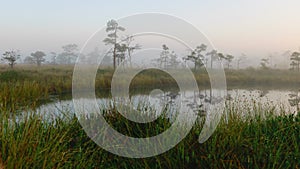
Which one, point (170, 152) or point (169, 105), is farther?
point (169, 105)

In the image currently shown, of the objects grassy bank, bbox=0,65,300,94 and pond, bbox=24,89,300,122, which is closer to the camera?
pond, bbox=24,89,300,122

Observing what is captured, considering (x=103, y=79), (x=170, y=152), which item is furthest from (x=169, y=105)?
(x=103, y=79)

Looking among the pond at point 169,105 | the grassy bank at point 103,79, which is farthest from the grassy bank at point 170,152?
the grassy bank at point 103,79

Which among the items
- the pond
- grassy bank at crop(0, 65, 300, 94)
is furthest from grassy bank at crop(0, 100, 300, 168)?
grassy bank at crop(0, 65, 300, 94)

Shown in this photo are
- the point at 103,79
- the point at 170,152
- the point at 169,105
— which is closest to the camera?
the point at 170,152

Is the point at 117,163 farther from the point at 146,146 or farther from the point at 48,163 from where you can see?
the point at 48,163

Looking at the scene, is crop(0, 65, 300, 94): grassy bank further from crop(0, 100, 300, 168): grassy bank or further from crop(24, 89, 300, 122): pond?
crop(0, 100, 300, 168): grassy bank

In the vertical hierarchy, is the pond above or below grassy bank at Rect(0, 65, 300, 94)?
below

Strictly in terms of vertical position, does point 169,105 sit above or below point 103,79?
below

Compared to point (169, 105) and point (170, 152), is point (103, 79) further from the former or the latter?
point (170, 152)

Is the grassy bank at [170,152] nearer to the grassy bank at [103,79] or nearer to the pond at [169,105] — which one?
the pond at [169,105]

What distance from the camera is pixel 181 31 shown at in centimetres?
363

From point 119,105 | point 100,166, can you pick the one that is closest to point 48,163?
point 100,166

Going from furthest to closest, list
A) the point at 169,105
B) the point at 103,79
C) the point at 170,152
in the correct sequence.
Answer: the point at 103,79 < the point at 169,105 < the point at 170,152
